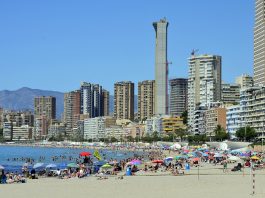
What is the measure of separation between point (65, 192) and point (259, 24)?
516ft

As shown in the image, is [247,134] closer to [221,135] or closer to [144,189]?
[221,135]

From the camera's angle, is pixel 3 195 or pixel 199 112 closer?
pixel 3 195

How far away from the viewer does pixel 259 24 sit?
184 meters

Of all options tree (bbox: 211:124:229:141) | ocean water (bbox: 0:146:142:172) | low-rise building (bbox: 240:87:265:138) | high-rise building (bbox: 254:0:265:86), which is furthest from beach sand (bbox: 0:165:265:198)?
high-rise building (bbox: 254:0:265:86)

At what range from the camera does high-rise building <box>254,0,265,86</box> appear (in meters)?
177

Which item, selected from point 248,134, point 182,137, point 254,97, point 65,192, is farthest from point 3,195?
point 182,137

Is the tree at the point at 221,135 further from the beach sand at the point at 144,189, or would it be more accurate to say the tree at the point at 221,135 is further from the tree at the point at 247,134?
the beach sand at the point at 144,189

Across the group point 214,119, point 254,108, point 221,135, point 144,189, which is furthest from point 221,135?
point 144,189

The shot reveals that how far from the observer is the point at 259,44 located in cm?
18112

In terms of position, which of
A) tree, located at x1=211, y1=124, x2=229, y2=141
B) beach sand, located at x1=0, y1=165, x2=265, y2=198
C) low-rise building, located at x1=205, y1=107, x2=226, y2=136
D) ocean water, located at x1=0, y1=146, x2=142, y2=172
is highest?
low-rise building, located at x1=205, y1=107, x2=226, y2=136

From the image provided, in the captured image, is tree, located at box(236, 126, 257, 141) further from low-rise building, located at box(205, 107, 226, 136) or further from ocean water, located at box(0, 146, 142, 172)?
low-rise building, located at box(205, 107, 226, 136)

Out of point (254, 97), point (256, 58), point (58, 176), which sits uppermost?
point (256, 58)

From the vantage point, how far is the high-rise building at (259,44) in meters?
177

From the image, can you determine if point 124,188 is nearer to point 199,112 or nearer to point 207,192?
point 207,192
